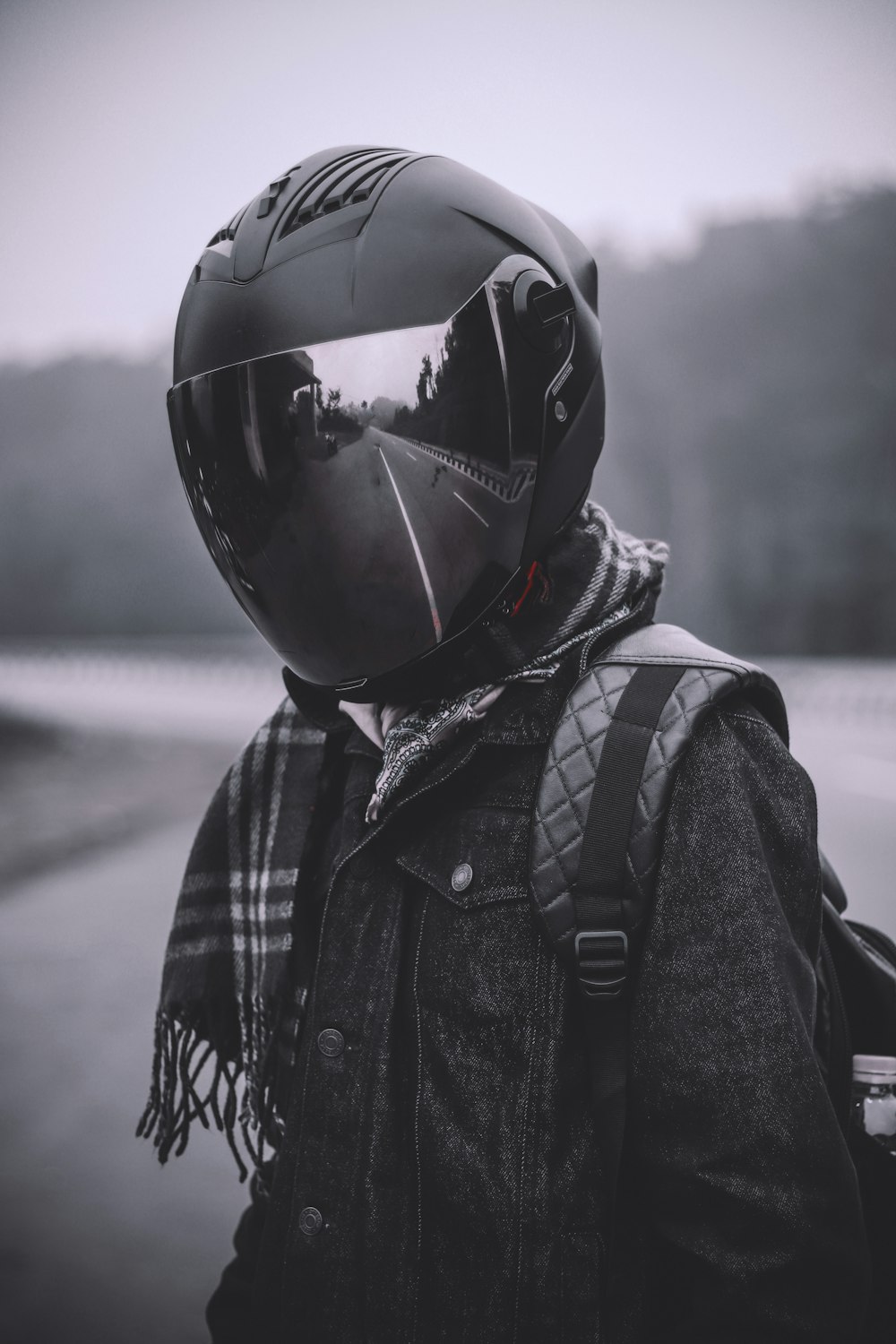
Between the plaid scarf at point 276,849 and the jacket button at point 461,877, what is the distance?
12cm

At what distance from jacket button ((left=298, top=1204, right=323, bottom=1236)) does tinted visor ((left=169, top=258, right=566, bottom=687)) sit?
0.57m

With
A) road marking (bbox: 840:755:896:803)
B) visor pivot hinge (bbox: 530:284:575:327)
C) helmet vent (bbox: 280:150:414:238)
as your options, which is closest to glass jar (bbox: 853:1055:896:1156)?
visor pivot hinge (bbox: 530:284:575:327)

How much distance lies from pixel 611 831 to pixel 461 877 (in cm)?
17

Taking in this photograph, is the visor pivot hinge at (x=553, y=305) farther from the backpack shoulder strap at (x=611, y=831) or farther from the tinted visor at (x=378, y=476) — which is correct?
the backpack shoulder strap at (x=611, y=831)

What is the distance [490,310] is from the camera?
37.8 inches

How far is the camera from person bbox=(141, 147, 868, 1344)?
768mm

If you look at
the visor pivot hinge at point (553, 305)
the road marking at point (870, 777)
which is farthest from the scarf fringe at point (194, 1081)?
the road marking at point (870, 777)

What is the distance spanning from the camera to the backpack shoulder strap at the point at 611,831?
793 millimetres

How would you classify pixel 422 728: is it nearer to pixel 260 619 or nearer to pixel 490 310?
pixel 260 619

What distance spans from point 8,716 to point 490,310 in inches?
294

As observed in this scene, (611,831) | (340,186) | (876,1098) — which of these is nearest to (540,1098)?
(611,831)

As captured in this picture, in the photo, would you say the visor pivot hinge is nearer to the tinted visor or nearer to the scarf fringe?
the tinted visor

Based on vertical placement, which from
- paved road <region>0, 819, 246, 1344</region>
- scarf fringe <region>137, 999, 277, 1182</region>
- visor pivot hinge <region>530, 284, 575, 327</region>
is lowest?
paved road <region>0, 819, 246, 1344</region>

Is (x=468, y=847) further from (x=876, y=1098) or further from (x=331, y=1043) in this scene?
(x=876, y=1098)
